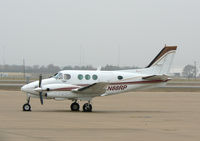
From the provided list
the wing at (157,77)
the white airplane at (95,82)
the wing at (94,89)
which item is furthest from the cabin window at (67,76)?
the wing at (157,77)

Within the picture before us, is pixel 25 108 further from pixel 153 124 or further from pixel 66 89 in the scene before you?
pixel 153 124

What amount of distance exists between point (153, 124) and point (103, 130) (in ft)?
12.2

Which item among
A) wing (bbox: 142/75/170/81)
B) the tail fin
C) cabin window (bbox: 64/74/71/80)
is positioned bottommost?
wing (bbox: 142/75/170/81)

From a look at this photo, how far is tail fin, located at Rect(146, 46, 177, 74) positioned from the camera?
98.7 feet

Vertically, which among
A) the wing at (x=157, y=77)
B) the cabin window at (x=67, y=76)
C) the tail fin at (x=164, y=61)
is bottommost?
the wing at (x=157, y=77)

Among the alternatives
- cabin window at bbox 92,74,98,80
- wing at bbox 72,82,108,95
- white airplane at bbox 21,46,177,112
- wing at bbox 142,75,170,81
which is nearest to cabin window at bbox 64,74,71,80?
white airplane at bbox 21,46,177,112

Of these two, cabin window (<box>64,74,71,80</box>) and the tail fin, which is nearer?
cabin window (<box>64,74,71,80</box>)

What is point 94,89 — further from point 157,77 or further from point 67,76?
point 157,77

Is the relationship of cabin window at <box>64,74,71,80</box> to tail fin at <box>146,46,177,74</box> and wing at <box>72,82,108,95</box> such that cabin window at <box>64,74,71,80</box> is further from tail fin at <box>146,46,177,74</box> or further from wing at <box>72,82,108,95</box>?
tail fin at <box>146,46,177,74</box>

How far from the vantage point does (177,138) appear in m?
15.9

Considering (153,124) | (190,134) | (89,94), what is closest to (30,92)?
(89,94)

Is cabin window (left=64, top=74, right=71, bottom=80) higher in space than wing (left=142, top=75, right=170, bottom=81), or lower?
higher

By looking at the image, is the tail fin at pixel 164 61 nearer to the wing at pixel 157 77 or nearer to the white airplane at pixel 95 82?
the white airplane at pixel 95 82

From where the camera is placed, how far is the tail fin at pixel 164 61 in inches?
1185
